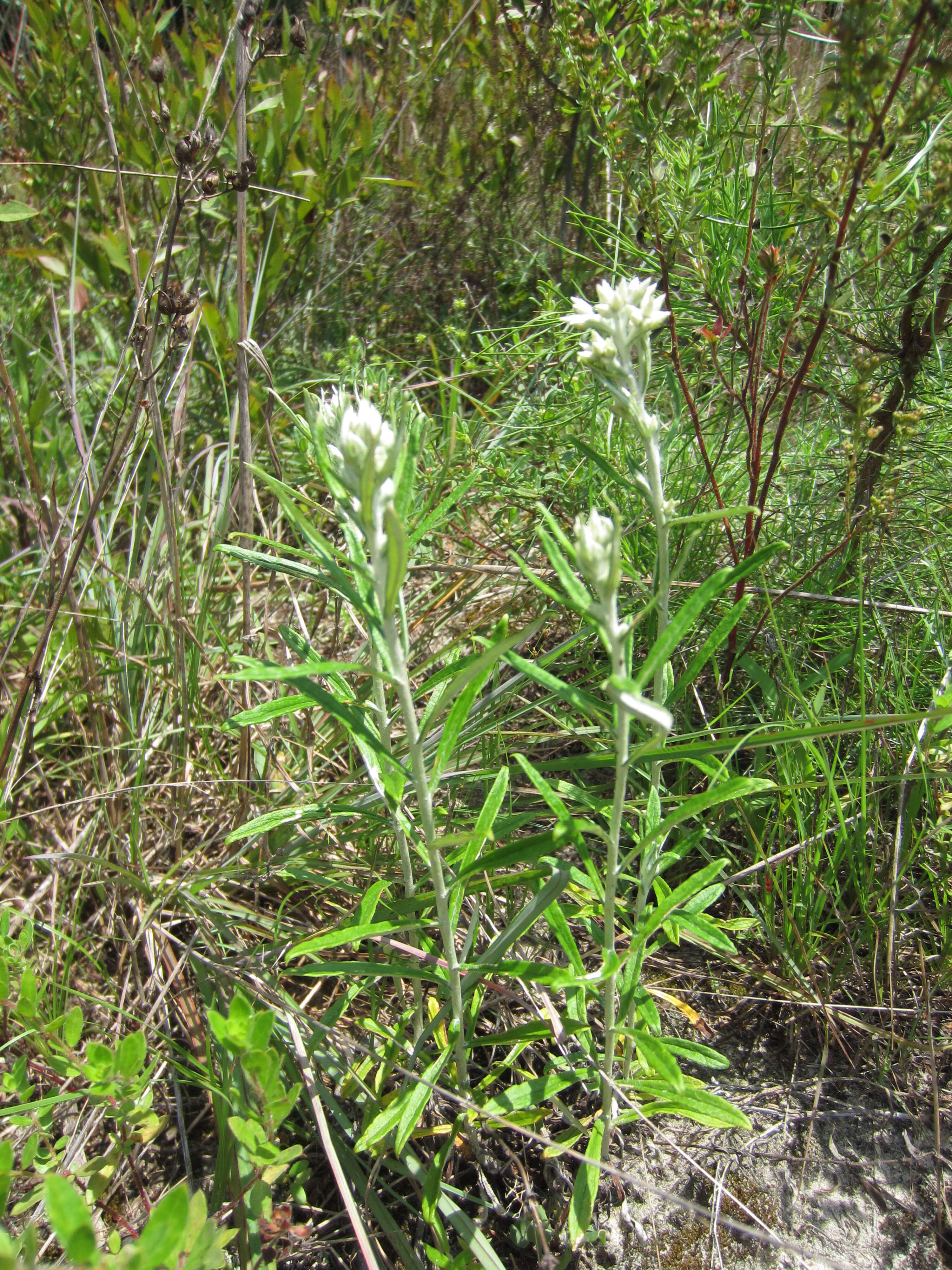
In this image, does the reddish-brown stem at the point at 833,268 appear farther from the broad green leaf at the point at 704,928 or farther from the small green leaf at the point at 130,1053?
the small green leaf at the point at 130,1053

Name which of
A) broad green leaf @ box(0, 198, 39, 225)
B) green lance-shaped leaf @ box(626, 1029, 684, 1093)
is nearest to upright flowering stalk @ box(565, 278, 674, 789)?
green lance-shaped leaf @ box(626, 1029, 684, 1093)

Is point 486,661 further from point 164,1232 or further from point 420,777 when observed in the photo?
point 164,1232

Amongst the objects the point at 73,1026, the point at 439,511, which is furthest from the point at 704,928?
the point at 73,1026

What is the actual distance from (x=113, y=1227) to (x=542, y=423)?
69.7 inches

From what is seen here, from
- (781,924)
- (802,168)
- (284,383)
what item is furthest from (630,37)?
(781,924)

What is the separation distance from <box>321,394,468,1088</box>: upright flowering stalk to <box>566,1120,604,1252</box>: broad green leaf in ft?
0.64

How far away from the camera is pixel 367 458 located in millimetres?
879

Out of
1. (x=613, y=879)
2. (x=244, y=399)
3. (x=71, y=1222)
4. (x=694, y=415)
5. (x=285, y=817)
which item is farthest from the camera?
(x=694, y=415)

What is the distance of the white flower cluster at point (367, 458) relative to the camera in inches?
34.8

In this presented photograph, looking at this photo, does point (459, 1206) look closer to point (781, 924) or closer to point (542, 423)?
point (781, 924)

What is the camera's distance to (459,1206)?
49.9 inches

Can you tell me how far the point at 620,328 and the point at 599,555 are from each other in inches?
12.5

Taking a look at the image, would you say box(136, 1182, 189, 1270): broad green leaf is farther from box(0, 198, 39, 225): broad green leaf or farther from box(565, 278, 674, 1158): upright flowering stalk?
box(0, 198, 39, 225): broad green leaf

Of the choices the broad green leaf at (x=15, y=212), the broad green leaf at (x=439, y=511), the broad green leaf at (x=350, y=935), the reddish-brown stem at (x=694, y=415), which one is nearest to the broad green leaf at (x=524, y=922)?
the broad green leaf at (x=350, y=935)
